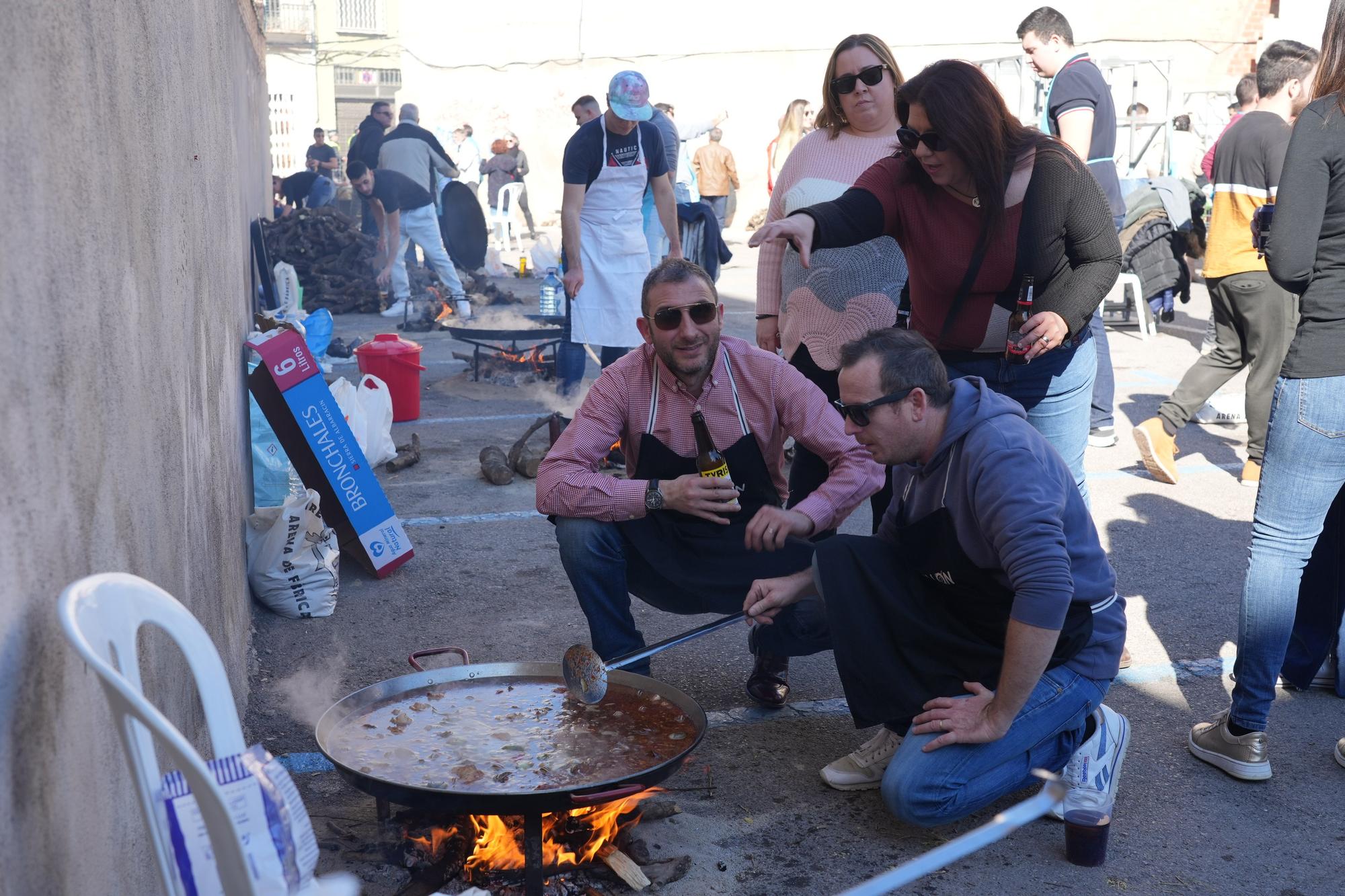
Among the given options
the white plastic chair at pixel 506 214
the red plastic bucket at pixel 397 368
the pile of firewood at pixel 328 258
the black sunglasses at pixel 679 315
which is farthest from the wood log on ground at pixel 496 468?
the white plastic chair at pixel 506 214

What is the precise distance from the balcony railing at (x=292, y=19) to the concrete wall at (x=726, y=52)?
1677cm

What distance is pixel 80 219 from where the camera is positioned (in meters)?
1.94

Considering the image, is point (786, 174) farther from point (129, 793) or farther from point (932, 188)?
point (129, 793)

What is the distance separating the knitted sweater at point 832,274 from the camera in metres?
4.34

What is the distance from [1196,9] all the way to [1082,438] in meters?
25.9

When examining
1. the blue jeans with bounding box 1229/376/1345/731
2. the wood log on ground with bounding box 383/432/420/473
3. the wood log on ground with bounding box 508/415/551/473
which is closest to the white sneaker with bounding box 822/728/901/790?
the blue jeans with bounding box 1229/376/1345/731

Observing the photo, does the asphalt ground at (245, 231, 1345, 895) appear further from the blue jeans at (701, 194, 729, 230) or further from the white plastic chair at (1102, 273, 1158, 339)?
the blue jeans at (701, 194, 729, 230)

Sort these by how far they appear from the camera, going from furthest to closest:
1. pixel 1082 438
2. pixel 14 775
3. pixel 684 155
Result: pixel 684 155
pixel 1082 438
pixel 14 775

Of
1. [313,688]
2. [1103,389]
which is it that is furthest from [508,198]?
[313,688]

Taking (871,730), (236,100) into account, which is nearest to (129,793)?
(871,730)

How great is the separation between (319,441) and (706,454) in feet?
6.77

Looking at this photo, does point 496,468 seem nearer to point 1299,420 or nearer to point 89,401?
point 1299,420

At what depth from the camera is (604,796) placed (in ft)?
8.55

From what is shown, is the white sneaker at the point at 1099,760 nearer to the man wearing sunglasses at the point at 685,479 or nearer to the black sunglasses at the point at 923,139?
the man wearing sunglasses at the point at 685,479
